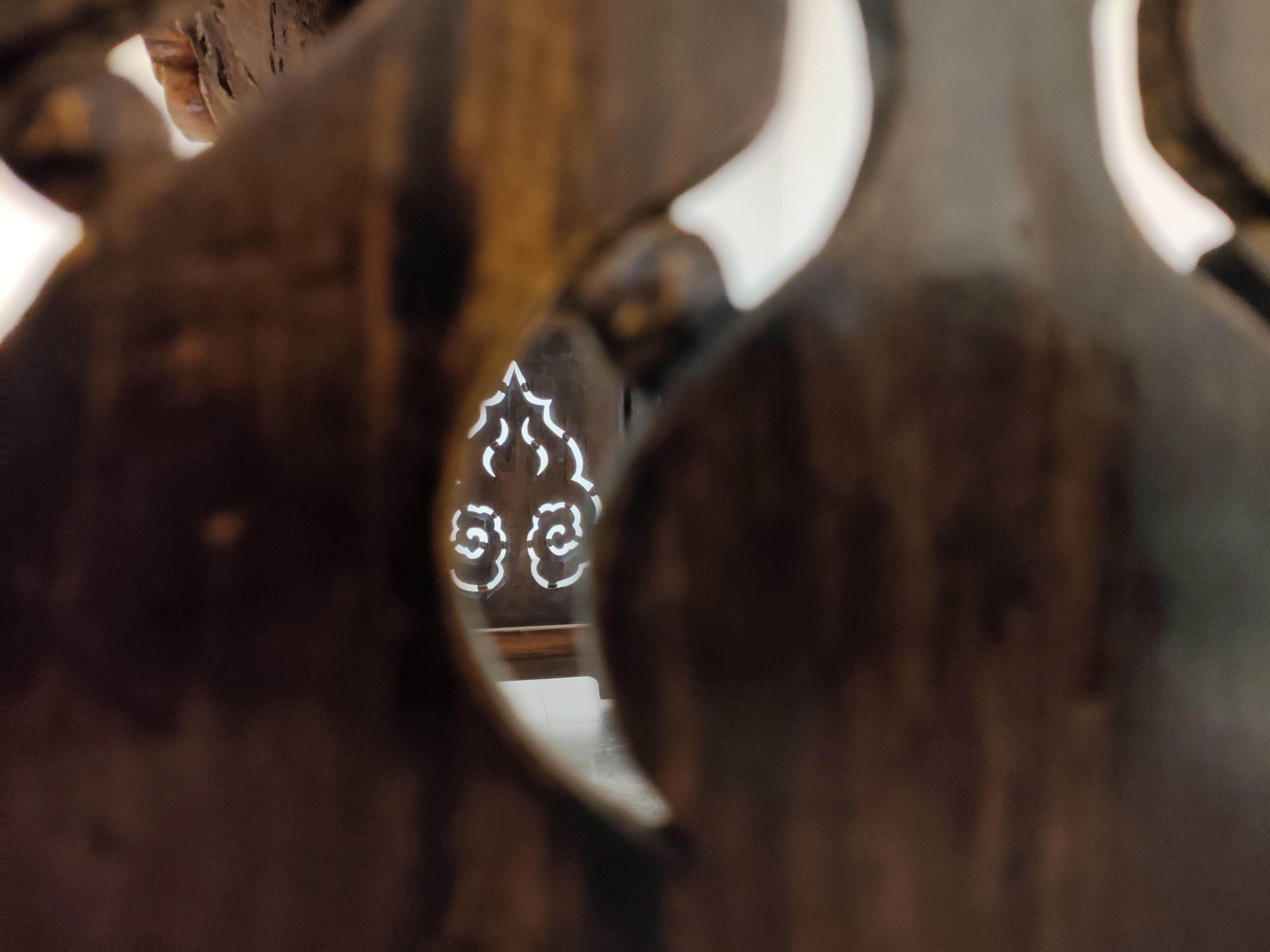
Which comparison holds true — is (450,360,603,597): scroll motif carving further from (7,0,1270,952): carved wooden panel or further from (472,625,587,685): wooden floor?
(7,0,1270,952): carved wooden panel

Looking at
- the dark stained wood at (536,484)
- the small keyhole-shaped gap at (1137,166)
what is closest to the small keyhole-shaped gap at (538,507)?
the dark stained wood at (536,484)

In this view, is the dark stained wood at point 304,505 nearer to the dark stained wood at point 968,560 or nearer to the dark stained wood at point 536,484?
the dark stained wood at point 968,560

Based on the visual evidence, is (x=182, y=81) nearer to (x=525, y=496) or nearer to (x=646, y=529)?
(x=646, y=529)

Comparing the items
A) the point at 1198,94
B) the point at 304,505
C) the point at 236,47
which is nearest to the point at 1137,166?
the point at 1198,94

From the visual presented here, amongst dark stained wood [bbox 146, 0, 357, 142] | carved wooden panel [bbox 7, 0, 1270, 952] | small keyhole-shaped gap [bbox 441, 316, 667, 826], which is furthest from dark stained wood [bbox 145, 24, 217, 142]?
small keyhole-shaped gap [bbox 441, 316, 667, 826]

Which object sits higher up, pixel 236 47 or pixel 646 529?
pixel 236 47

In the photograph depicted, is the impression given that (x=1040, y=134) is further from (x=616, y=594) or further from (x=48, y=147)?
(x=48, y=147)
